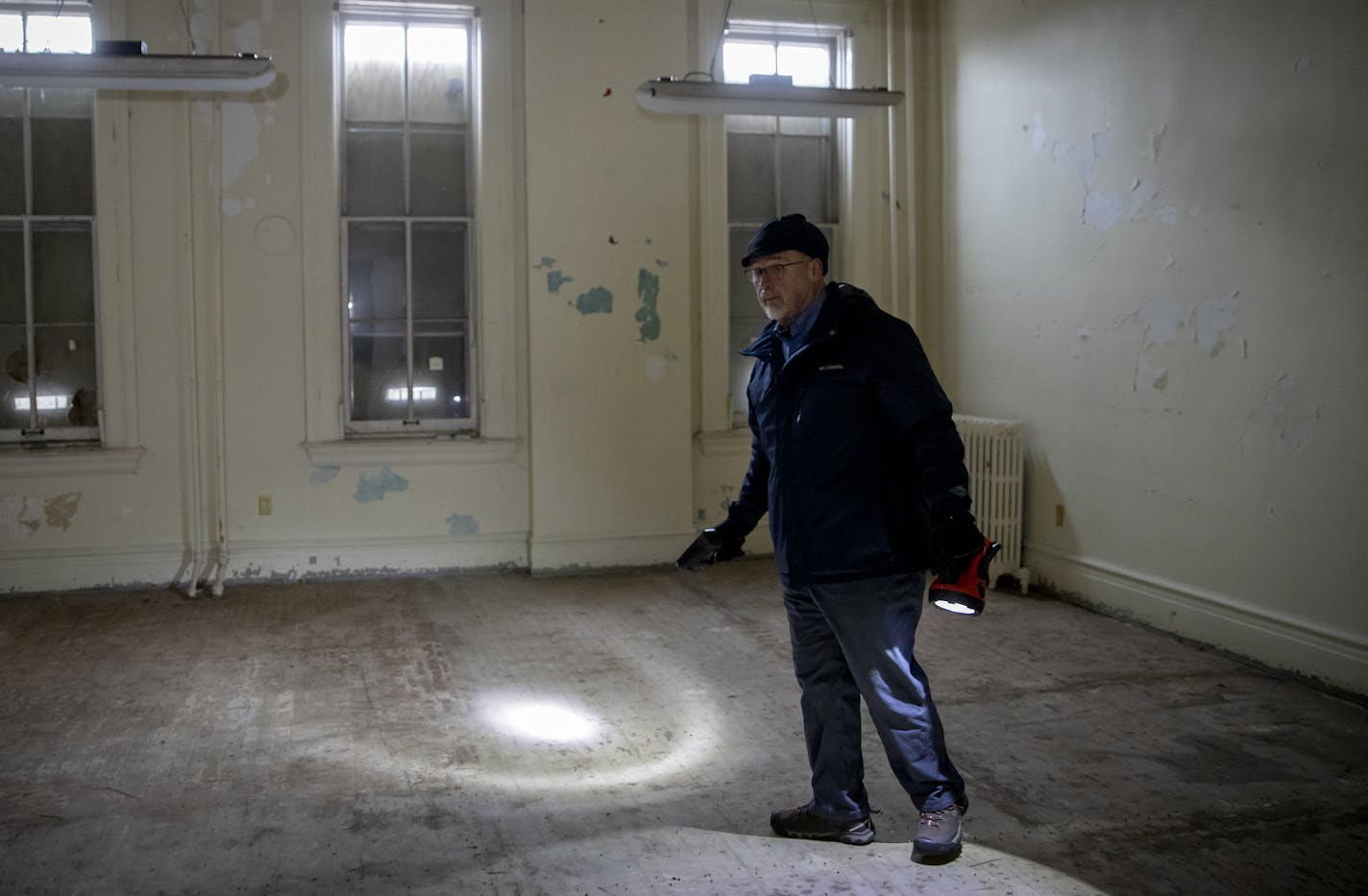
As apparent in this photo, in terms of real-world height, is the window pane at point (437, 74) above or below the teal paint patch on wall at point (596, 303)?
above

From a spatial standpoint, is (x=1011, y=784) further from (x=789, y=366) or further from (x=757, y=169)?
(x=757, y=169)

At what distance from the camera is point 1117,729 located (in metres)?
4.00

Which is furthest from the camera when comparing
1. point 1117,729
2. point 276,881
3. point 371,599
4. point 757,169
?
point 757,169

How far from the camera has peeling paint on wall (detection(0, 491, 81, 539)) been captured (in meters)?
6.21

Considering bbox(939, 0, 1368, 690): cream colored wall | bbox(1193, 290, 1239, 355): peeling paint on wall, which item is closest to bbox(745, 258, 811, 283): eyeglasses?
bbox(939, 0, 1368, 690): cream colored wall

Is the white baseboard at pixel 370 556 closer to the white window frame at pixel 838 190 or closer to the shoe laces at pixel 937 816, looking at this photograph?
the white window frame at pixel 838 190

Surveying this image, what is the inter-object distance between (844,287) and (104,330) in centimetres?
471

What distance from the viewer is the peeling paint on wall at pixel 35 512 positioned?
20.4 feet

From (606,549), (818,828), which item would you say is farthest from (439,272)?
(818,828)

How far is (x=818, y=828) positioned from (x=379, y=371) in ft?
14.4

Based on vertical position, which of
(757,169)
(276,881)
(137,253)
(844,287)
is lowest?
(276,881)

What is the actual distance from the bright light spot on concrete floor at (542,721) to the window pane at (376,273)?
119 inches

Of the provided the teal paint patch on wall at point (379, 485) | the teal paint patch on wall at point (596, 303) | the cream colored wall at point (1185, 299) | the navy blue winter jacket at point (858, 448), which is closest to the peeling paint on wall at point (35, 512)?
the teal paint patch on wall at point (379, 485)

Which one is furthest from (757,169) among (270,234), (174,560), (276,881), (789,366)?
(276,881)
